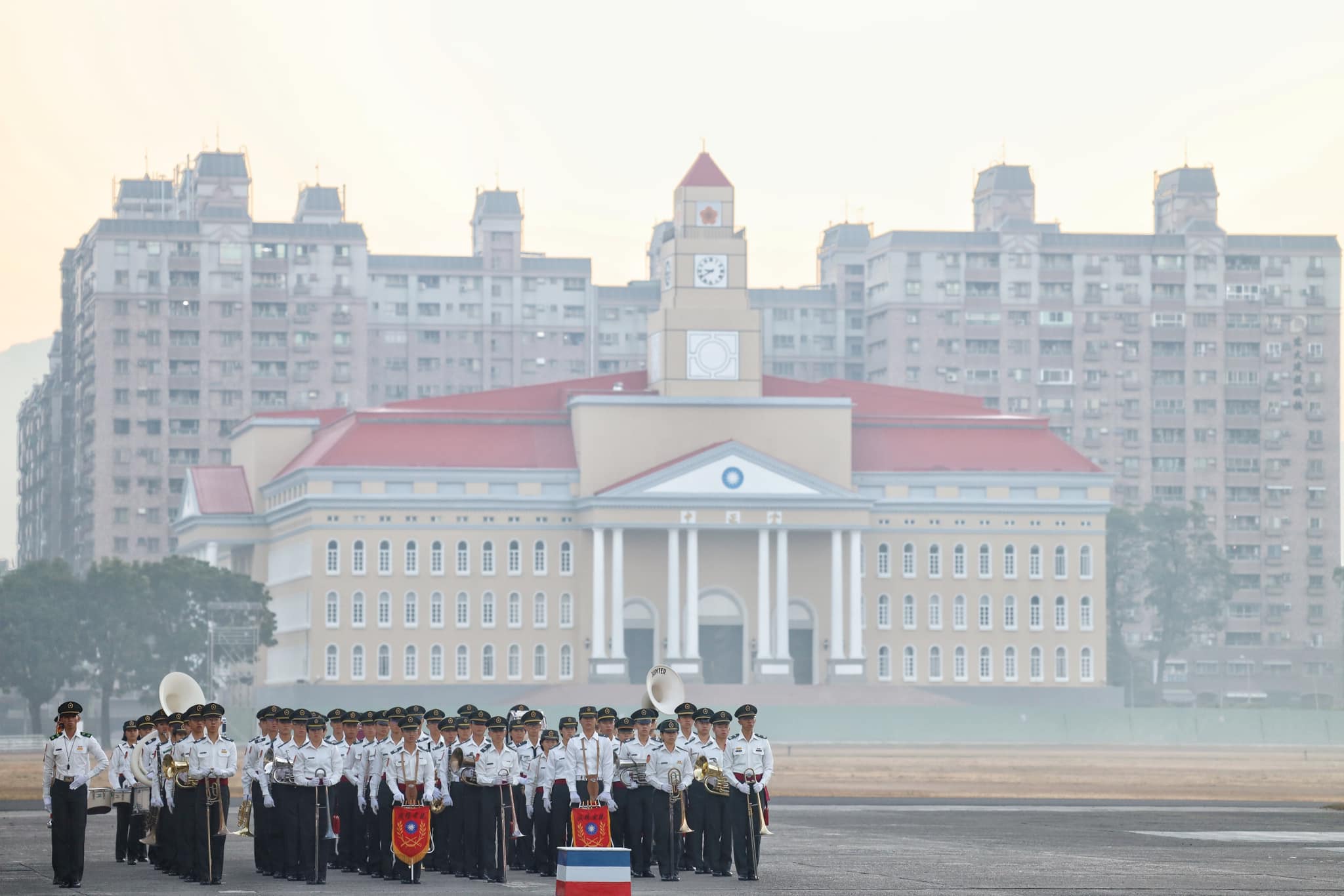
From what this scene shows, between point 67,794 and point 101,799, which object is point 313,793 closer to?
point 67,794

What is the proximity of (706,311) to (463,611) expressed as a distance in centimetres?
1882

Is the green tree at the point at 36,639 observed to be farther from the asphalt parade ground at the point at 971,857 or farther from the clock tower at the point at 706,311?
the asphalt parade ground at the point at 971,857

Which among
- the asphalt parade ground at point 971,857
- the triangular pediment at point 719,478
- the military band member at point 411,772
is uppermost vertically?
the triangular pediment at point 719,478

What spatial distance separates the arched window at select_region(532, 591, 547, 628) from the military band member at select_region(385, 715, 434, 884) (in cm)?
8472

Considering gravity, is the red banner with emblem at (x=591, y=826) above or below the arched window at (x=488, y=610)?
below

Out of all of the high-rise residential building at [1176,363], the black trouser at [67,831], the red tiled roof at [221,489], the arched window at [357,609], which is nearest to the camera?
→ the black trouser at [67,831]

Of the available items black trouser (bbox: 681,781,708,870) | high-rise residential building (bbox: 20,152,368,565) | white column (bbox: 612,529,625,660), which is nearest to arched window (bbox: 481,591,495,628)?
white column (bbox: 612,529,625,660)

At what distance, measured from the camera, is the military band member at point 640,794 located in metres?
31.0

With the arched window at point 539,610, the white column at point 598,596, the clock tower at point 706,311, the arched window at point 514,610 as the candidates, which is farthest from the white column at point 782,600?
the arched window at point 514,610

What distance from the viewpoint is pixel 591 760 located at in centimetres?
3081

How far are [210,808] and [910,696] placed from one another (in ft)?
262

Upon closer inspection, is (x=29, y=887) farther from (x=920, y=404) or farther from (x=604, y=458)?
(x=920, y=404)

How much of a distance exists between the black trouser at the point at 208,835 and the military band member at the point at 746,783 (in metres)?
6.26

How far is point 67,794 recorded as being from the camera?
95.6 ft
